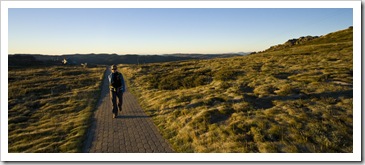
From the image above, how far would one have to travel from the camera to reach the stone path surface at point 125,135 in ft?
26.0

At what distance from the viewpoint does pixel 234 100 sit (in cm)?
1330

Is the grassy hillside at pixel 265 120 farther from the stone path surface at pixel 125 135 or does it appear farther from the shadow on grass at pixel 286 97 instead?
the stone path surface at pixel 125 135

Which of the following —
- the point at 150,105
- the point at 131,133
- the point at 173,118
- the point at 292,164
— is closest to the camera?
the point at 292,164

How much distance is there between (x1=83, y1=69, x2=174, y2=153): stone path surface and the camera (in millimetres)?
7914

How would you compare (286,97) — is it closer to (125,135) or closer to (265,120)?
(265,120)

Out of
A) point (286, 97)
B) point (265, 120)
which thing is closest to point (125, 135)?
point (265, 120)

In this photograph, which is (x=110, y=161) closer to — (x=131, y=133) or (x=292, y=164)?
(x=131, y=133)

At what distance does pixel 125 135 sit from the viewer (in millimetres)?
9133

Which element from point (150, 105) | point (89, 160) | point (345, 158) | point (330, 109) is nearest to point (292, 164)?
point (345, 158)

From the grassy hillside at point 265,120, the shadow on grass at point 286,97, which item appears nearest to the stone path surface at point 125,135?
the grassy hillside at point 265,120

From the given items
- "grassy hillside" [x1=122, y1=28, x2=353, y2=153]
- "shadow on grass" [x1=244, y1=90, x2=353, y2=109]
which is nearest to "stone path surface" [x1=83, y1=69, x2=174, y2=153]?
"grassy hillside" [x1=122, y1=28, x2=353, y2=153]

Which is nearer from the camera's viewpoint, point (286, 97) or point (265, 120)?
point (265, 120)

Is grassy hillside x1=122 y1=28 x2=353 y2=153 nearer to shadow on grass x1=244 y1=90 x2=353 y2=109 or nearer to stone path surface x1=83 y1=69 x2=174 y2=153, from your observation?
shadow on grass x1=244 y1=90 x2=353 y2=109

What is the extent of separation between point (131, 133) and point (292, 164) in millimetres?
5888
